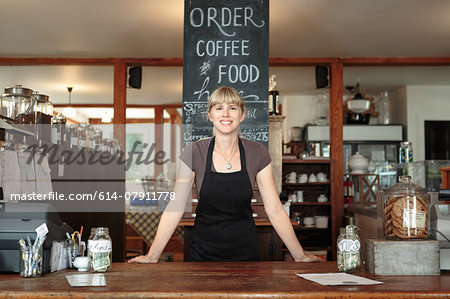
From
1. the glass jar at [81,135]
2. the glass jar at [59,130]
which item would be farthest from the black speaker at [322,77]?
the glass jar at [59,130]

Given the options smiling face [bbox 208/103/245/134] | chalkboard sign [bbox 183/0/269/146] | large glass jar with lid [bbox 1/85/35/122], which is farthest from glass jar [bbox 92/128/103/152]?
smiling face [bbox 208/103/245/134]

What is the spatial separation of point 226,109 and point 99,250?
33.7 inches

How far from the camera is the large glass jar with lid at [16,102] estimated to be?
3627mm

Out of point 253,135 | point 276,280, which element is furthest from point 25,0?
point 276,280

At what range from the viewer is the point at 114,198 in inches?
257

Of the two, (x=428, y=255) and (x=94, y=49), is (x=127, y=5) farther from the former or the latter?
(x=428, y=255)

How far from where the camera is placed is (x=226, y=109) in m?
2.29

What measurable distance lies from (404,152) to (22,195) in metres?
5.07

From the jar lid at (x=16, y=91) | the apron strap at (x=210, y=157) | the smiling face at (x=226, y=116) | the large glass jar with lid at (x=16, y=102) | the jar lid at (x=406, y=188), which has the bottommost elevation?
the jar lid at (x=406, y=188)

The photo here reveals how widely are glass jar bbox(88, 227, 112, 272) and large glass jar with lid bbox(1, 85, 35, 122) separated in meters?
2.17

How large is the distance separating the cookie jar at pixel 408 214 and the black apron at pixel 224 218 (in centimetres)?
75

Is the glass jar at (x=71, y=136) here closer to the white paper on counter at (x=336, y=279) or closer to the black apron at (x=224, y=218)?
the black apron at (x=224, y=218)

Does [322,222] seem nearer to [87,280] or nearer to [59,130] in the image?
[59,130]

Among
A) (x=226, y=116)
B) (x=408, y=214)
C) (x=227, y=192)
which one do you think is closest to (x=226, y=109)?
(x=226, y=116)
